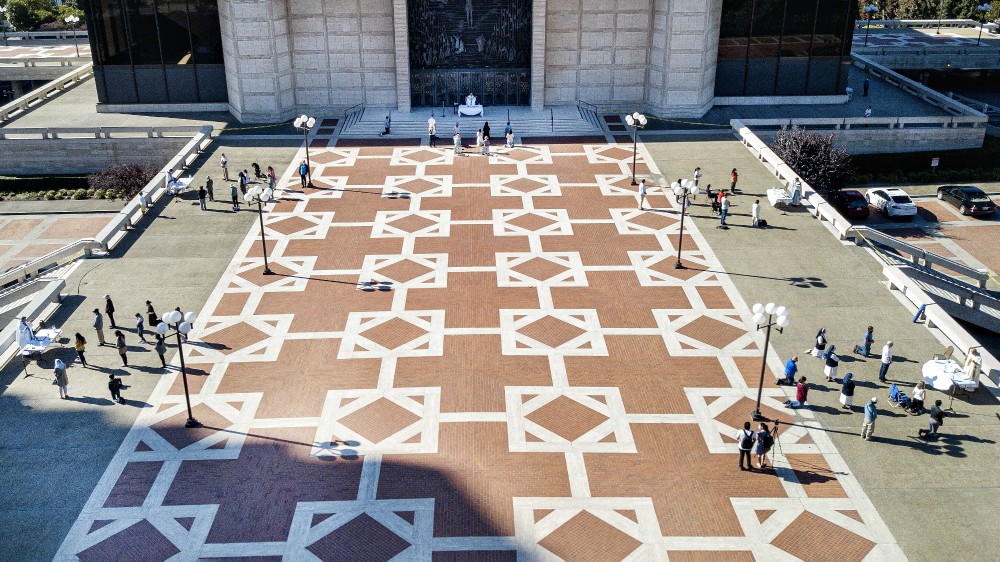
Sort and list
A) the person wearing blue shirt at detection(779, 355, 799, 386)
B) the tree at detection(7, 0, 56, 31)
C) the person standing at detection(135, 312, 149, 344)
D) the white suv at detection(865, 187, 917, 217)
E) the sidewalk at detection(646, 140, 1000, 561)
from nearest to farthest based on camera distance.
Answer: the sidewalk at detection(646, 140, 1000, 561)
the person wearing blue shirt at detection(779, 355, 799, 386)
the person standing at detection(135, 312, 149, 344)
the white suv at detection(865, 187, 917, 217)
the tree at detection(7, 0, 56, 31)

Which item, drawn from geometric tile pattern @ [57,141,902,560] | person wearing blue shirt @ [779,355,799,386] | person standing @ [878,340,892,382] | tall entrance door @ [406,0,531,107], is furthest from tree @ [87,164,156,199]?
person standing @ [878,340,892,382]

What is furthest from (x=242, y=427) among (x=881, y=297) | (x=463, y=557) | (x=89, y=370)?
(x=881, y=297)

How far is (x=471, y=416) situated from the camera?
2911 centimetres

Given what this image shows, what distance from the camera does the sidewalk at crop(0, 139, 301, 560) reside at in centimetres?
2523

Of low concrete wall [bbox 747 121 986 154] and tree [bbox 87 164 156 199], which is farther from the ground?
low concrete wall [bbox 747 121 986 154]

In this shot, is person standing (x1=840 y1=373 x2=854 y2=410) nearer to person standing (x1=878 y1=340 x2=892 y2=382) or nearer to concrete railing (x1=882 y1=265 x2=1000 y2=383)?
person standing (x1=878 y1=340 x2=892 y2=382)

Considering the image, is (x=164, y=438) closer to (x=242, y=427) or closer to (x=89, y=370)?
(x=242, y=427)

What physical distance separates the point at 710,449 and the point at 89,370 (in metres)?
21.9

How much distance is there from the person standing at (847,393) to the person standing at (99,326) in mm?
26606

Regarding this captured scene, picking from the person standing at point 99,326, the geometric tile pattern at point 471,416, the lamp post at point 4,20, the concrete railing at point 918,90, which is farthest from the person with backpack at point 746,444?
the lamp post at point 4,20

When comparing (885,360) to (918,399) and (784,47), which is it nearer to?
(918,399)

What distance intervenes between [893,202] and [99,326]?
4401 centimetres

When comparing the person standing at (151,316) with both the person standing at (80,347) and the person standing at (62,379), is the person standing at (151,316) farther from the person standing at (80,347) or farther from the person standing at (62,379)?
the person standing at (62,379)

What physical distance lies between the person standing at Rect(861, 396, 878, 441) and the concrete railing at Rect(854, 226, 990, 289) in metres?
15.5
